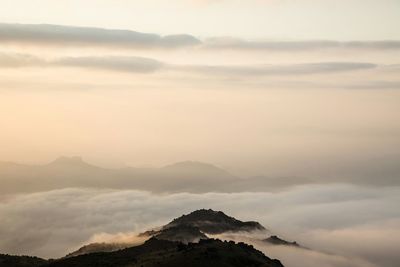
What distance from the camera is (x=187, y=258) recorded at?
151 meters

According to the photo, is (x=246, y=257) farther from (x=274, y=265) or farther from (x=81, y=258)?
(x=81, y=258)

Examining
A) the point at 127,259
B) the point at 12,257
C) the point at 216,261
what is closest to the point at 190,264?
the point at 216,261

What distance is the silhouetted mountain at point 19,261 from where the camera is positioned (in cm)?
18175

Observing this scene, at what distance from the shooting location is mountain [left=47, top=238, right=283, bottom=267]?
5906 inches

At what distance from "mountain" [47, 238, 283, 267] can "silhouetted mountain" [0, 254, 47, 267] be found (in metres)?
17.9

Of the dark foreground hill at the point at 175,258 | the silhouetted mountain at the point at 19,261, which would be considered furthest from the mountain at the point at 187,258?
the silhouetted mountain at the point at 19,261

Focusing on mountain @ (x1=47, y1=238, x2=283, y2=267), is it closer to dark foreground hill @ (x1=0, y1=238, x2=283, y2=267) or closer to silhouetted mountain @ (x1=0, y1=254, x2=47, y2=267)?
dark foreground hill @ (x1=0, y1=238, x2=283, y2=267)

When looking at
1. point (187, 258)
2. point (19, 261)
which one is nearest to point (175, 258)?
point (187, 258)

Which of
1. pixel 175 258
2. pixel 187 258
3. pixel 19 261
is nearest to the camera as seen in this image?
pixel 187 258

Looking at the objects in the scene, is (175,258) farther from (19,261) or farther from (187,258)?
(19,261)

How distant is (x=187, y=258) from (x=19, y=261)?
6761 centimetres

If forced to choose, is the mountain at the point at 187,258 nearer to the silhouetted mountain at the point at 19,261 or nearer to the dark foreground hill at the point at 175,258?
the dark foreground hill at the point at 175,258

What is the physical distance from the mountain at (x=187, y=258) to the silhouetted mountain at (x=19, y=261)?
17.9 meters

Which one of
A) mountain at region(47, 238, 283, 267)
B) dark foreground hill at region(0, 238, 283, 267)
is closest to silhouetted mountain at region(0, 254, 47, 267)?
dark foreground hill at region(0, 238, 283, 267)
